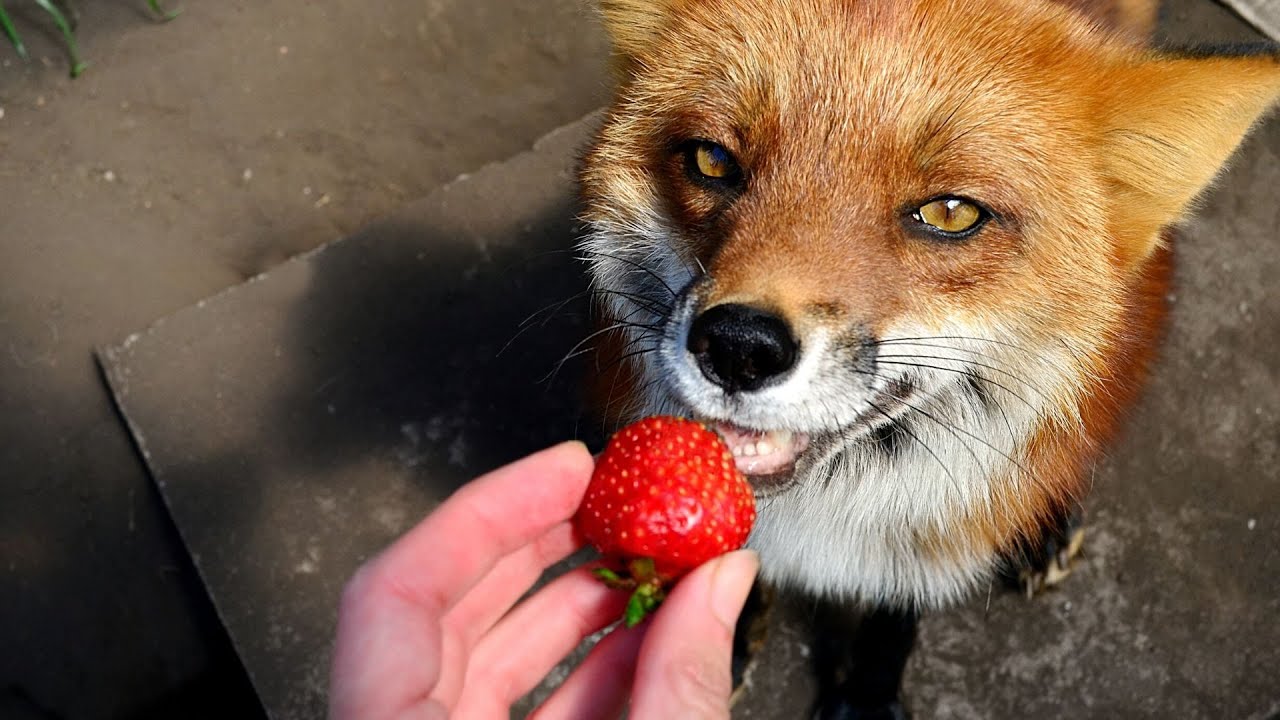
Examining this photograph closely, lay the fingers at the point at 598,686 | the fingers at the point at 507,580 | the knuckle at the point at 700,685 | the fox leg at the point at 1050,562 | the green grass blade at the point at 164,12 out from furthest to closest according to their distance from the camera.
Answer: the green grass blade at the point at 164,12, the fox leg at the point at 1050,562, the fingers at the point at 507,580, the fingers at the point at 598,686, the knuckle at the point at 700,685

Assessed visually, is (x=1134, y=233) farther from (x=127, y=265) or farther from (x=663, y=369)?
(x=127, y=265)

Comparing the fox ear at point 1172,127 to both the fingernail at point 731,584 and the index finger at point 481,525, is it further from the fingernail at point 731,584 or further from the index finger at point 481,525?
the index finger at point 481,525

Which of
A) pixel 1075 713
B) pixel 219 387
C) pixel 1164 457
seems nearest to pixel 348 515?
pixel 219 387

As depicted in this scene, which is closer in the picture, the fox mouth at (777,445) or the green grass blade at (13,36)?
the fox mouth at (777,445)

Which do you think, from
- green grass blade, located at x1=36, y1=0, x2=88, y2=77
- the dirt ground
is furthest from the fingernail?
green grass blade, located at x1=36, y1=0, x2=88, y2=77

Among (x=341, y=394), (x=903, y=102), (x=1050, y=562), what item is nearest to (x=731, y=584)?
(x=903, y=102)

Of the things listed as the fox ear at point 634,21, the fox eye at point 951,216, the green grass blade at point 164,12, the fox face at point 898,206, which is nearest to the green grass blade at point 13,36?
the green grass blade at point 164,12

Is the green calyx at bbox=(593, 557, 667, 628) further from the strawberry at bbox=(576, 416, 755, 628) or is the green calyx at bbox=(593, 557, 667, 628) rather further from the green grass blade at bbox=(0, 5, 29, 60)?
the green grass blade at bbox=(0, 5, 29, 60)
